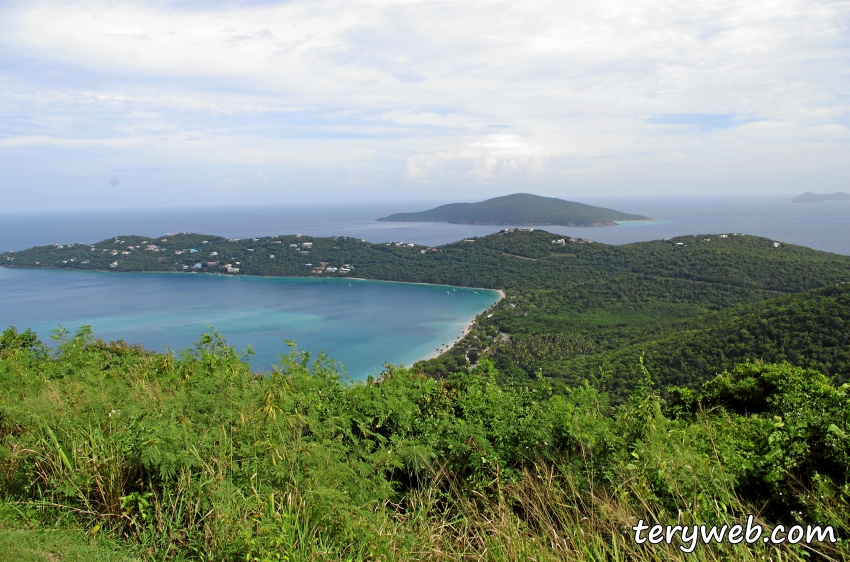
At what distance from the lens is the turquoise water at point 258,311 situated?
28469 mm

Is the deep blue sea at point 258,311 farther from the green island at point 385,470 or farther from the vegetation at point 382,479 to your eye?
the vegetation at point 382,479

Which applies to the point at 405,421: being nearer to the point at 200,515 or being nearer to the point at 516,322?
the point at 200,515

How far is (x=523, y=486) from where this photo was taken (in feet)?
7.71

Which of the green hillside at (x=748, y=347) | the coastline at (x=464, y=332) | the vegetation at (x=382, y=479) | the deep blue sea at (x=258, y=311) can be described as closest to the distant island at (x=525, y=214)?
the deep blue sea at (x=258, y=311)

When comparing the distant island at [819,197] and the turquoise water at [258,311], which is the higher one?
the distant island at [819,197]

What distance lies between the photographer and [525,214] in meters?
101

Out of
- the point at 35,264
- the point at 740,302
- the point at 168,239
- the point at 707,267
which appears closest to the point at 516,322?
the point at 740,302

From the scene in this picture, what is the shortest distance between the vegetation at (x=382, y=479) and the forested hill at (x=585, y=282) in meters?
4.27

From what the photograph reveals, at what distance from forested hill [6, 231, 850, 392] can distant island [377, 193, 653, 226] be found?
49426mm

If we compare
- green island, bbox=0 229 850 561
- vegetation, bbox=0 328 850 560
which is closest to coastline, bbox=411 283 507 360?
green island, bbox=0 229 850 561

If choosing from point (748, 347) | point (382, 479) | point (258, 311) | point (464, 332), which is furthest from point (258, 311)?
point (382, 479)

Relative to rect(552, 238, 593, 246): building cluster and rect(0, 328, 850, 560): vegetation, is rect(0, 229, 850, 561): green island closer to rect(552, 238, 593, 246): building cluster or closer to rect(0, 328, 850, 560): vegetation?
rect(0, 328, 850, 560): vegetation

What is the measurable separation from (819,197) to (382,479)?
734 ft

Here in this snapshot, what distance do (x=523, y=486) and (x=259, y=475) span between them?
1.23 meters
